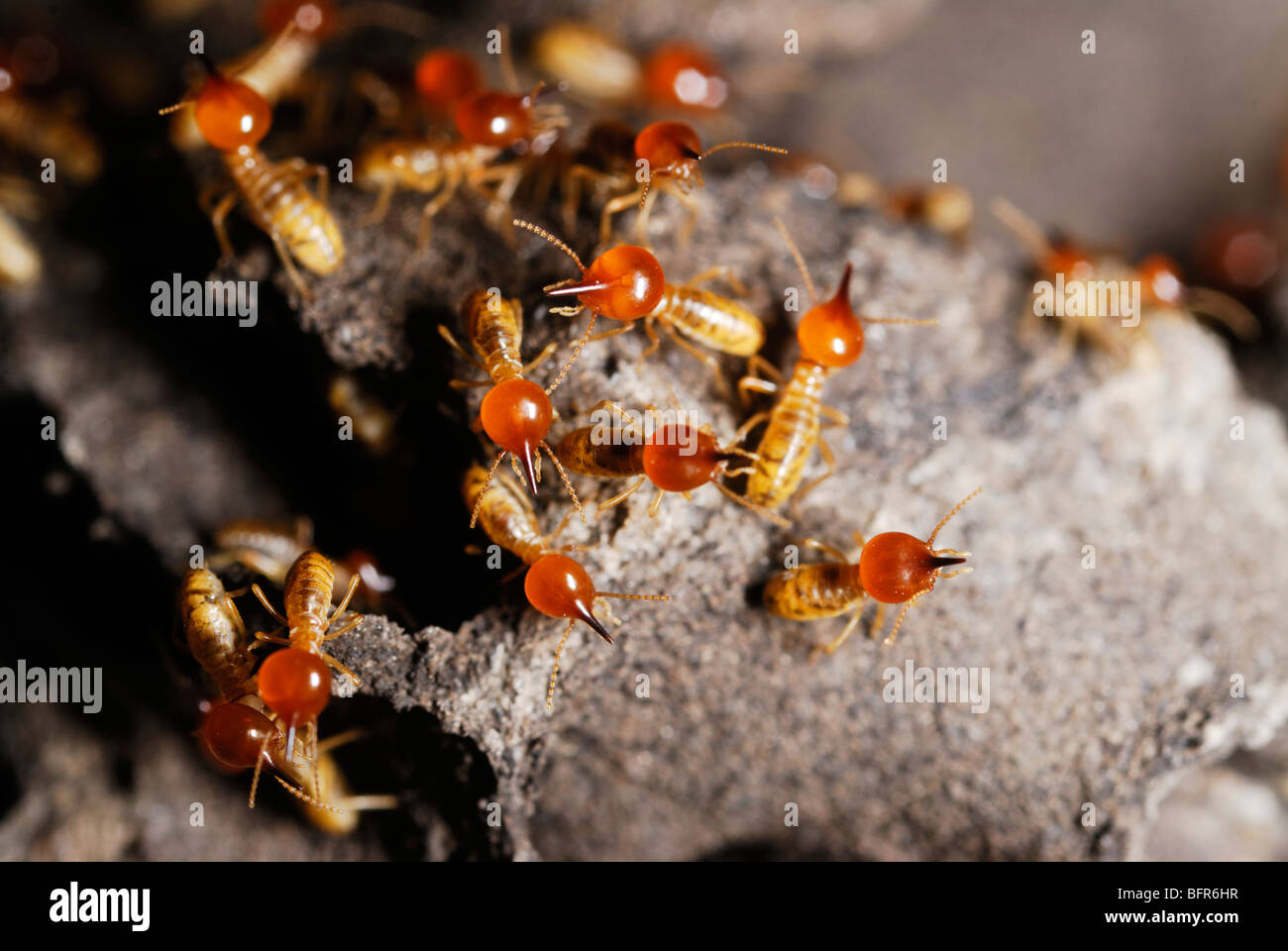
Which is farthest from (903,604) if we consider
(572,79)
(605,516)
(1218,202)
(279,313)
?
(1218,202)

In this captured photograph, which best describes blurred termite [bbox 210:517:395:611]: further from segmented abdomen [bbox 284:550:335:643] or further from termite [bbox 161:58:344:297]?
termite [bbox 161:58:344:297]

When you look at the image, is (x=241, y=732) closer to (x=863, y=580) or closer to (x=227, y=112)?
(x=863, y=580)

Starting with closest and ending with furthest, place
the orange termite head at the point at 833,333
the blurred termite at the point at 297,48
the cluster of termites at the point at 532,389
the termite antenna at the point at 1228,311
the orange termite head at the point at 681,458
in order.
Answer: the orange termite head at the point at 681,458, the cluster of termites at the point at 532,389, the orange termite head at the point at 833,333, the blurred termite at the point at 297,48, the termite antenna at the point at 1228,311

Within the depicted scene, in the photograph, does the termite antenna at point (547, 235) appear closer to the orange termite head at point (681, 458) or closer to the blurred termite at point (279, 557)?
the orange termite head at point (681, 458)

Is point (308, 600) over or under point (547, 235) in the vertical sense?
under

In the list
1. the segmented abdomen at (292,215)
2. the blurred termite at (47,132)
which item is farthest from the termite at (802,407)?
the blurred termite at (47,132)

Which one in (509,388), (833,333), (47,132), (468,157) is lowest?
(509,388)

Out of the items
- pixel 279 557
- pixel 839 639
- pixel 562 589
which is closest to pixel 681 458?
pixel 562 589
